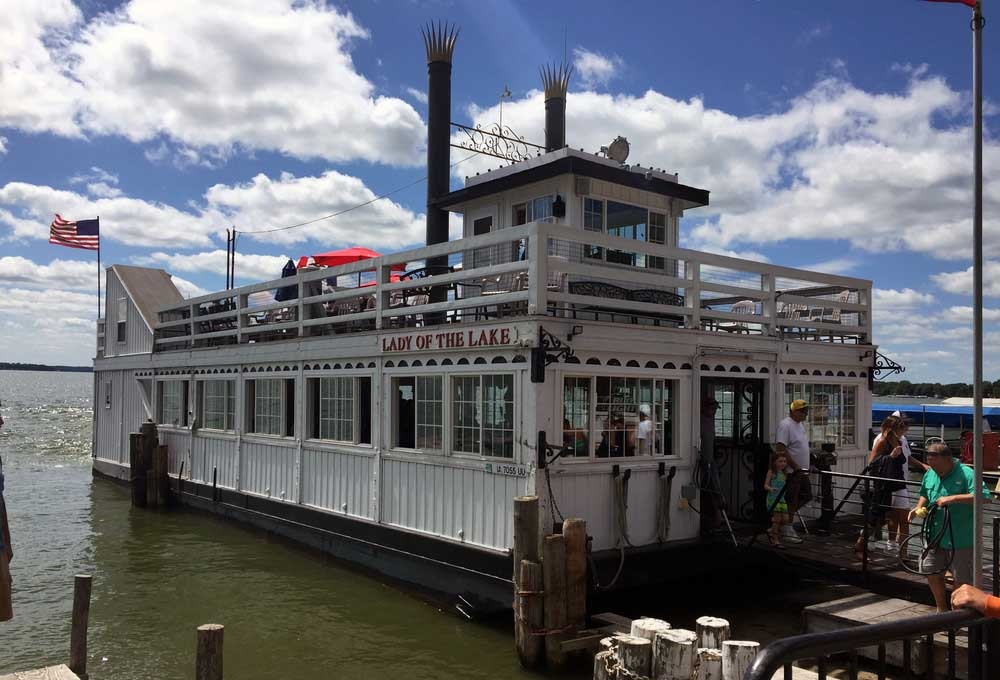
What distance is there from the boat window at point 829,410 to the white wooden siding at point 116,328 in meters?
17.1

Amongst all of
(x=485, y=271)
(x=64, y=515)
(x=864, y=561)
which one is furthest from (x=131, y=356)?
(x=864, y=561)

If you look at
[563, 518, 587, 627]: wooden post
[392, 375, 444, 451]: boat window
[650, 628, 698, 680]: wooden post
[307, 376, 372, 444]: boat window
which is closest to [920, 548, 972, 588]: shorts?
[650, 628, 698, 680]: wooden post

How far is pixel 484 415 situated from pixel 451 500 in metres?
1.39

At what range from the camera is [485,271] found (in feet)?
33.9

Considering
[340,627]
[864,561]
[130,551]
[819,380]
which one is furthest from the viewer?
[130,551]

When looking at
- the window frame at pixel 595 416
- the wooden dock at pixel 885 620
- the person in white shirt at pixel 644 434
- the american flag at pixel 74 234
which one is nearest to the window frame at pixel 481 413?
the window frame at pixel 595 416

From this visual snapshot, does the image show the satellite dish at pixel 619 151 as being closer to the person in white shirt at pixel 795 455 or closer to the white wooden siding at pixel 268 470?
the person in white shirt at pixel 795 455

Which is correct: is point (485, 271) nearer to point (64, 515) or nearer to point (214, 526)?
point (214, 526)

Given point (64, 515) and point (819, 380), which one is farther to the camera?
point (64, 515)

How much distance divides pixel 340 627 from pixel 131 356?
1500cm

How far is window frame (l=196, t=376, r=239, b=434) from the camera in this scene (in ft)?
57.2

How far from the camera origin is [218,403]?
18359mm

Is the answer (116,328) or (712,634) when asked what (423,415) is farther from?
(116,328)

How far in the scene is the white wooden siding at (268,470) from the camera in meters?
15.2
